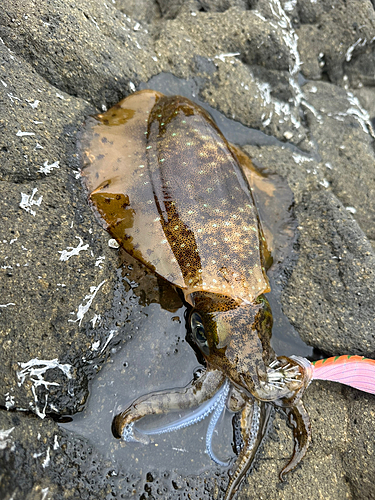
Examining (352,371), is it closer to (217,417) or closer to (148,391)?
(217,417)

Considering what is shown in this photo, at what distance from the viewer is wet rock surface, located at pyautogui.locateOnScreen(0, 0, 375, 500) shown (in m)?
2.81

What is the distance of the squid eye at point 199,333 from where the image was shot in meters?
3.21

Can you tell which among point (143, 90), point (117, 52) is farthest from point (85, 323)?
point (117, 52)

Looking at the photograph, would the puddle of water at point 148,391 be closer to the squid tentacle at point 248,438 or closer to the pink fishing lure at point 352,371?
the squid tentacle at point 248,438

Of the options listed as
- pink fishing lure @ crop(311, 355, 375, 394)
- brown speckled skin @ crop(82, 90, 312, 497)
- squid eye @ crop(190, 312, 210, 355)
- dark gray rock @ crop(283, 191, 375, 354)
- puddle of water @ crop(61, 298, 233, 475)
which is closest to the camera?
puddle of water @ crop(61, 298, 233, 475)

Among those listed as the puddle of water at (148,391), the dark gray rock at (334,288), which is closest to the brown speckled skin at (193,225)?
the puddle of water at (148,391)

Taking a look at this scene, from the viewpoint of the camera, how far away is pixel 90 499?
8.93ft

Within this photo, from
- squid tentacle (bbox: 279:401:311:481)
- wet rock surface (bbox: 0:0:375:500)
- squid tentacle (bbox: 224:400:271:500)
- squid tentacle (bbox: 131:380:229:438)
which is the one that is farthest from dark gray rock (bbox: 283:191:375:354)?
squid tentacle (bbox: 131:380:229:438)

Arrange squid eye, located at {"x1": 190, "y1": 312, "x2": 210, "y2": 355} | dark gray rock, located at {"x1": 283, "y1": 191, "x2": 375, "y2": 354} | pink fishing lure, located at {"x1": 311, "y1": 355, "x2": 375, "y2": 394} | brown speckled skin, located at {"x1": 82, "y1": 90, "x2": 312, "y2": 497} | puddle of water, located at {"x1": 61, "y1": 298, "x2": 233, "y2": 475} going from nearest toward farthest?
puddle of water, located at {"x1": 61, "y1": 298, "x2": 233, "y2": 475}, brown speckled skin, located at {"x1": 82, "y1": 90, "x2": 312, "y2": 497}, squid eye, located at {"x1": 190, "y1": 312, "x2": 210, "y2": 355}, pink fishing lure, located at {"x1": 311, "y1": 355, "x2": 375, "y2": 394}, dark gray rock, located at {"x1": 283, "y1": 191, "x2": 375, "y2": 354}

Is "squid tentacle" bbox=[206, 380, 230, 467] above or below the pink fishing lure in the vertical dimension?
below

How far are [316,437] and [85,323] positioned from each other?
7.73 feet

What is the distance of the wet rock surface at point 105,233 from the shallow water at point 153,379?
0.23 ft

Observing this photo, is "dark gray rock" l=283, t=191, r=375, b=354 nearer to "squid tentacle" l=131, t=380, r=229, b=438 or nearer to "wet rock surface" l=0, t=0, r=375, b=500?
"wet rock surface" l=0, t=0, r=375, b=500

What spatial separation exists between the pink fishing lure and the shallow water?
291 mm
